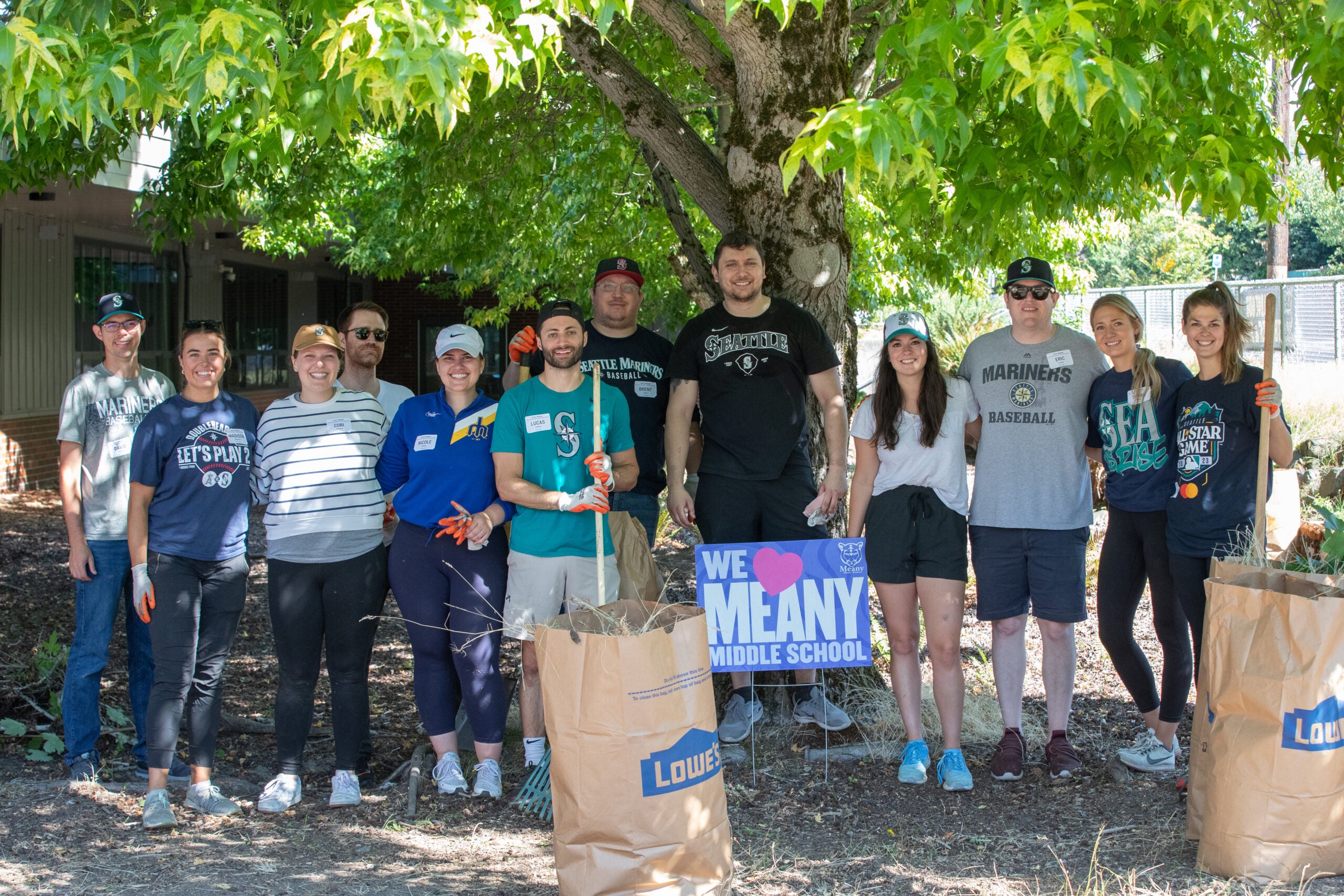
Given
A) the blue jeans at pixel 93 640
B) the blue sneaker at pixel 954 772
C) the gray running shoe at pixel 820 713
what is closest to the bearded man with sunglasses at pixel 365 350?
the blue jeans at pixel 93 640

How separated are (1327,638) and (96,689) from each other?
14.3 feet

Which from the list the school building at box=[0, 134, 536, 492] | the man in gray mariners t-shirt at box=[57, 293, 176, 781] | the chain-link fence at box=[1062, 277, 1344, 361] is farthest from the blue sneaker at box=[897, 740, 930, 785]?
the chain-link fence at box=[1062, 277, 1344, 361]

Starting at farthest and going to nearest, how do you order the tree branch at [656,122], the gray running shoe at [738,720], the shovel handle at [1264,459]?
1. the tree branch at [656,122]
2. the gray running shoe at [738,720]
3. the shovel handle at [1264,459]

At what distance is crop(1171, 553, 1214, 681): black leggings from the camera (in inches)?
157

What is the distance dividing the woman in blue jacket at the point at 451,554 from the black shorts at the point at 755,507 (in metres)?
0.84

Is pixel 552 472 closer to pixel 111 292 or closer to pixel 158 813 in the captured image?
pixel 158 813

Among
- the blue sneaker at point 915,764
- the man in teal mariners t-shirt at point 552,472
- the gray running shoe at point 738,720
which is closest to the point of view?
the man in teal mariners t-shirt at point 552,472

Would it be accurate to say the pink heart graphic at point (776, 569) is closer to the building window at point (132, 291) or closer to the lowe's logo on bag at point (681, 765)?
the lowe's logo on bag at point (681, 765)

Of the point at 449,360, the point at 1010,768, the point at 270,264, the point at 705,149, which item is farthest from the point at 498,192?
the point at 270,264

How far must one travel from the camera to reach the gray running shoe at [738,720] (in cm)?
455

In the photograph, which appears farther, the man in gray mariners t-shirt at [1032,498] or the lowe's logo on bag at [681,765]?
the man in gray mariners t-shirt at [1032,498]

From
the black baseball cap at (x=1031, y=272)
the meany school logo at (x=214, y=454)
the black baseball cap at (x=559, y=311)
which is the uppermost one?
the black baseball cap at (x=1031, y=272)

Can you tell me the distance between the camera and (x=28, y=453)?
11633 mm

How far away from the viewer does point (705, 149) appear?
17.5 ft
